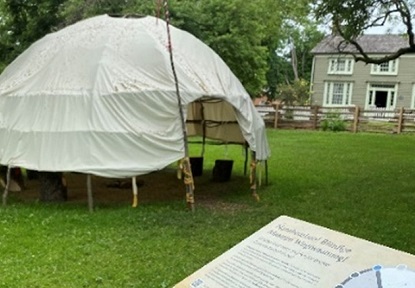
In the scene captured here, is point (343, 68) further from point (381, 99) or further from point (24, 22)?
point (24, 22)

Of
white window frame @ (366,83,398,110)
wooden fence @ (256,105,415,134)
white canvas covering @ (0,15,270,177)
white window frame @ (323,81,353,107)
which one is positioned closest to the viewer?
white canvas covering @ (0,15,270,177)

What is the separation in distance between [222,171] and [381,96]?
30.3m

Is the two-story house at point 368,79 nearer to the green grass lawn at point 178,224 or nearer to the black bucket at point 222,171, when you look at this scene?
the green grass lawn at point 178,224

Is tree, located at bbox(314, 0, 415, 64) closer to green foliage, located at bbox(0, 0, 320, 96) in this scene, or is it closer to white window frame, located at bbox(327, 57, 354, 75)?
green foliage, located at bbox(0, 0, 320, 96)

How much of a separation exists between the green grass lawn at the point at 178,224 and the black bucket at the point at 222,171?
33 centimetres

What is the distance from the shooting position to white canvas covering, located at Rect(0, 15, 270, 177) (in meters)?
9.36

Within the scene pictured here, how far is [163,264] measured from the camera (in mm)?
6316

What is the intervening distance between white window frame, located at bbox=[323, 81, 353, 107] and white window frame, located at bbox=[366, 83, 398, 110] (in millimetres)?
1328

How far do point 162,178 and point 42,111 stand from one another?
4777 mm

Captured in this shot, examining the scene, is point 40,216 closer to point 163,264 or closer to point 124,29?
point 163,264

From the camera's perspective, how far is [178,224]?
828 cm

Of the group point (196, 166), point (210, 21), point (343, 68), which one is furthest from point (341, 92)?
point (196, 166)

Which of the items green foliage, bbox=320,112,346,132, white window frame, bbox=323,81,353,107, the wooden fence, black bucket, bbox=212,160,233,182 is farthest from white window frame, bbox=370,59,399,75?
black bucket, bbox=212,160,233,182

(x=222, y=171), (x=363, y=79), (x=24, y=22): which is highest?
(x=24, y=22)
